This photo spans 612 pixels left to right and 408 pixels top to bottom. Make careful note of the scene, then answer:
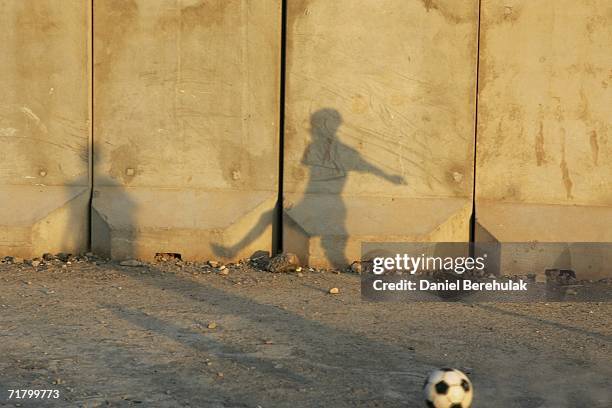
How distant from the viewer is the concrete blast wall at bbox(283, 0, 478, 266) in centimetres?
827

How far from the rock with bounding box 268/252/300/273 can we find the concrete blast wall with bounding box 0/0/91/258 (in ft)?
Result: 6.19

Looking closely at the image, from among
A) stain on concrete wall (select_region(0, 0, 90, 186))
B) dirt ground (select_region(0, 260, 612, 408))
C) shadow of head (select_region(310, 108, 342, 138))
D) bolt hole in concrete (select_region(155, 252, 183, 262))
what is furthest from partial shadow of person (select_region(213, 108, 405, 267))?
stain on concrete wall (select_region(0, 0, 90, 186))

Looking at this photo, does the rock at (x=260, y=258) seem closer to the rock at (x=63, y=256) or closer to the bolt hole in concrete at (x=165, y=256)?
the bolt hole in concrete at (x=165, y=256)

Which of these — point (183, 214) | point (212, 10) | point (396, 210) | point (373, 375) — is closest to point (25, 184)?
point (183, 214)

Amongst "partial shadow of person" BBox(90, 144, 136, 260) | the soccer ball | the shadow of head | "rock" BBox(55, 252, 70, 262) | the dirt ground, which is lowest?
the dirt ground

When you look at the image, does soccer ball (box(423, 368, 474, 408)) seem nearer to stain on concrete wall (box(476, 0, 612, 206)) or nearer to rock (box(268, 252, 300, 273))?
rock (box(268, 252, 300, 273))

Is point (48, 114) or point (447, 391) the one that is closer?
point (447, 391)

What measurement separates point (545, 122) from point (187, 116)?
343 centimetres

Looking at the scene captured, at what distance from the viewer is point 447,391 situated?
408 cm

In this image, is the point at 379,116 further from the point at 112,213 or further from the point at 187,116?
the point at 112,213

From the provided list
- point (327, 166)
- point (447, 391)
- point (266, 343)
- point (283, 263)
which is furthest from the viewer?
point (327, 166)

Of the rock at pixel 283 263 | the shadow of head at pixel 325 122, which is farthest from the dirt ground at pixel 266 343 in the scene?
the shadow of head at pixel 325 122

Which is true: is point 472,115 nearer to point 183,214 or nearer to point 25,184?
point 183,214

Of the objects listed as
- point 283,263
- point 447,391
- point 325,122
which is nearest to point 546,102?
point 325,122
